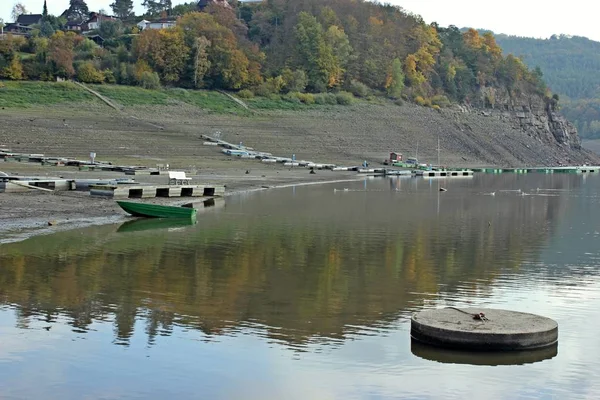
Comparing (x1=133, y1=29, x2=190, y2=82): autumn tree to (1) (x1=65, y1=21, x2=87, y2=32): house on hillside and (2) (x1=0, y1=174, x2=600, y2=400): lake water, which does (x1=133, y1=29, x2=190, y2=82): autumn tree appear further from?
(2) (x1=0, y1=174, x2=600, y2=400): lake water

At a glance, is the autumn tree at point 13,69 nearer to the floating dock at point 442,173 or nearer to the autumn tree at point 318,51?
the autumn tree at point 318,51

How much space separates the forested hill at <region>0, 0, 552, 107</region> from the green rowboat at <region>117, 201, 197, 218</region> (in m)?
69.9

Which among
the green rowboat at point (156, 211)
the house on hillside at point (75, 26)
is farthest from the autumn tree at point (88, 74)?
the green rowboat at point (156, 211)

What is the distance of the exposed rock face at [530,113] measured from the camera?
159m

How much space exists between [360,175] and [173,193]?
40.4 meters

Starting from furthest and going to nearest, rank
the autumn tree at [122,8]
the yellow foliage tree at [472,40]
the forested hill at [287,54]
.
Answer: the autumn tree at [122,8]
the yellow foliage tree at [472,40]
the forested hill at [287,54]

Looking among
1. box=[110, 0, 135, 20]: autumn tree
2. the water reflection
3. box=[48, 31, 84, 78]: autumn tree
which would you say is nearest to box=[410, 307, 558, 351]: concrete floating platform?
the water reflection

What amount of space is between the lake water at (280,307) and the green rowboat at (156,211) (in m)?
1.30

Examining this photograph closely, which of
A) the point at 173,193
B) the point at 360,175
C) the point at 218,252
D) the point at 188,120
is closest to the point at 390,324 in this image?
the point at 218,252

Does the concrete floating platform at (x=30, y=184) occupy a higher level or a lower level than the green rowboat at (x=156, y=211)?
higher

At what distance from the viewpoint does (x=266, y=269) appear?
24.8 meters

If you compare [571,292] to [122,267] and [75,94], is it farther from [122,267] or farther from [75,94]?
[75,94]

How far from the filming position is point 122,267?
80.4 feet

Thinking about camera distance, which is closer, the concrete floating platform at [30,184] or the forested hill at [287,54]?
the concrete floating platform at [30,184]
